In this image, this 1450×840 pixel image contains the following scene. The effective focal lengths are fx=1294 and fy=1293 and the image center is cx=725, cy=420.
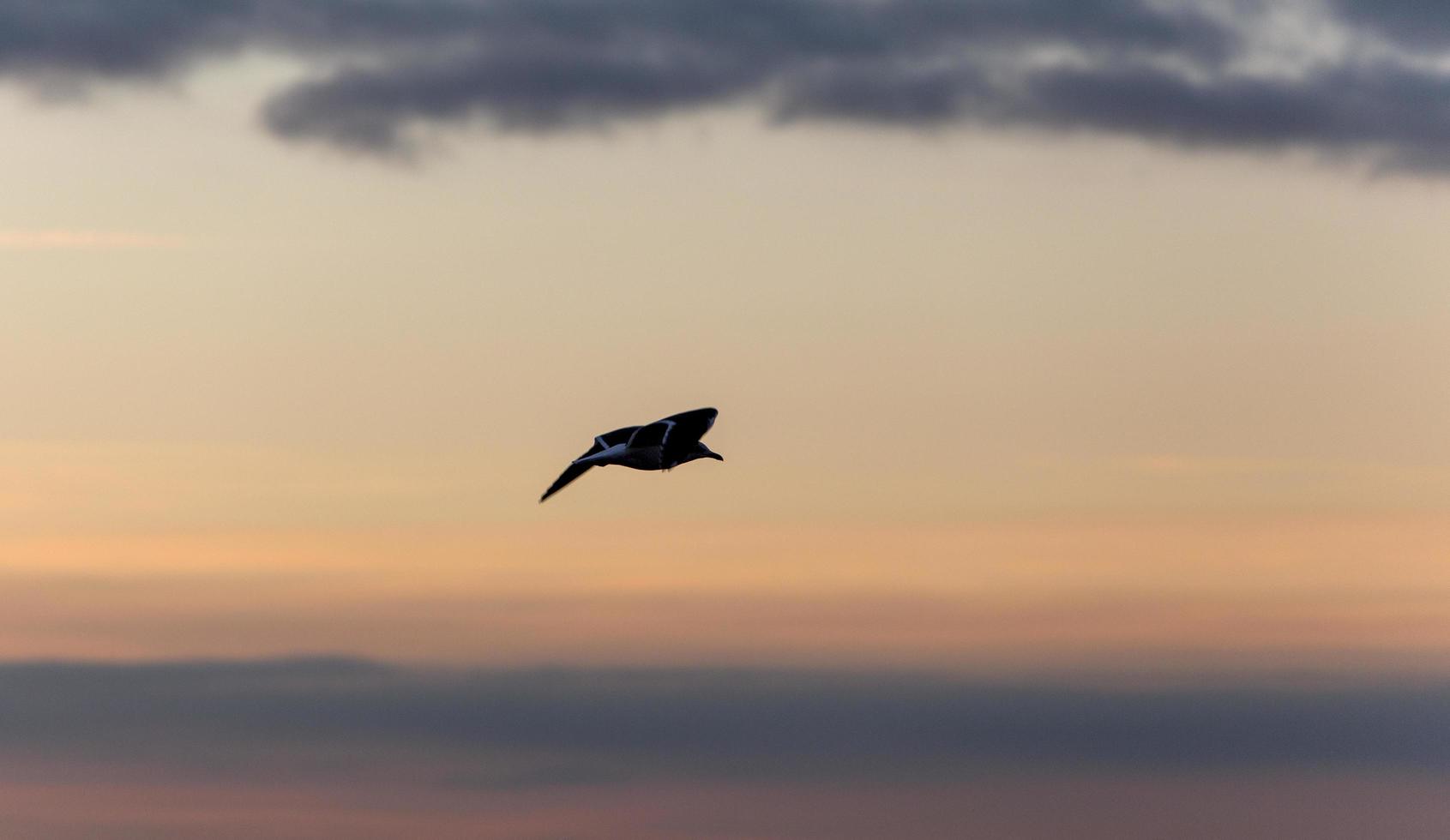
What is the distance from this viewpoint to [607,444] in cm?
10475

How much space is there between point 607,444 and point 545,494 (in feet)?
21.2

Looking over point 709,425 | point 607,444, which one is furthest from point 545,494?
point 709,425

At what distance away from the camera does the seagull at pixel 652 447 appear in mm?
103294

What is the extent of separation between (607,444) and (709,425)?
8465 millimetres

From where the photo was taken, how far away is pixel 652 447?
339 feet

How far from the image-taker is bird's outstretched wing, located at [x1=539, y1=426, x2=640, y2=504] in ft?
343

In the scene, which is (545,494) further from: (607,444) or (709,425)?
(709,425)

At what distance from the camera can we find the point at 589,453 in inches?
4186

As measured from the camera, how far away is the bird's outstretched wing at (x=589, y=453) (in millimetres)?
104688

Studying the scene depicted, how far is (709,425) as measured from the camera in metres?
106

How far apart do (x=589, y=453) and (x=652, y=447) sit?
20.1 ft

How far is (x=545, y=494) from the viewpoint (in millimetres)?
103688

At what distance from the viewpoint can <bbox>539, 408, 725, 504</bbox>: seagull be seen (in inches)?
4067
